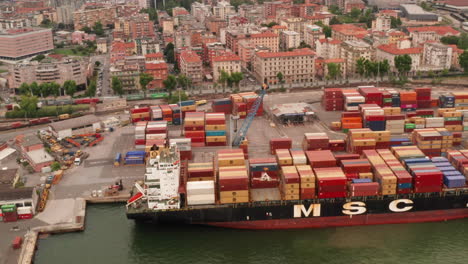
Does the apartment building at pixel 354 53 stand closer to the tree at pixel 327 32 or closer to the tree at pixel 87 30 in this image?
the tree at pixel 327 32

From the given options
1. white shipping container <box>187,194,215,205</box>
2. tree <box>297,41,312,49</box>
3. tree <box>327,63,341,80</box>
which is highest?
tree <box>297,41,312,49</box>

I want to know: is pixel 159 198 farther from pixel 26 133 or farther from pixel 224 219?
pixel 26 133

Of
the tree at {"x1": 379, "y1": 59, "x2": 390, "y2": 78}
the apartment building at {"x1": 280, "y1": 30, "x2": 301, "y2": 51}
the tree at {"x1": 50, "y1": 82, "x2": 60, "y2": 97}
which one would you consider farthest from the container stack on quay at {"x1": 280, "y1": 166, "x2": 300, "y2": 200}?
the apartment building at {"x1": 280, "y1": 30, "x2": 301, "y2": 51}

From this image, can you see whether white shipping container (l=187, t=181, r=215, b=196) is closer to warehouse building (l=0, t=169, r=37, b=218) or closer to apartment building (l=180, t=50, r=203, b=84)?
warehouse building (l=0, t=169, r=37, b=218)

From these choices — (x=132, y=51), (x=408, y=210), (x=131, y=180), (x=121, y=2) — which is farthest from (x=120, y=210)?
(x=121, y=2)

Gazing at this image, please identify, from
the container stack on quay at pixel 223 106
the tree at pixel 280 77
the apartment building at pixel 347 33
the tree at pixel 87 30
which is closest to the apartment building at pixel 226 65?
the tree at pixel 280 77

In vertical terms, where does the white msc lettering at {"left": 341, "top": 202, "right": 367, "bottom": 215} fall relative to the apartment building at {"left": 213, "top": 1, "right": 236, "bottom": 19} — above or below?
below

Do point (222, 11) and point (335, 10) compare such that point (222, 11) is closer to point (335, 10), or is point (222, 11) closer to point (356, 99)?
point (335, 10)
